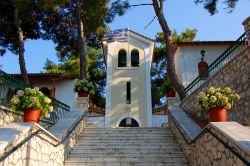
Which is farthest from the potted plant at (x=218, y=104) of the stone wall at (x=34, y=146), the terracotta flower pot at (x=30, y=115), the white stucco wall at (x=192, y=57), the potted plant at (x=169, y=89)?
the white stucco wall at (x=192, y=57)

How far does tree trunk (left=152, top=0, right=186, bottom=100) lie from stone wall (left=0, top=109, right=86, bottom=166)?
702 centimetres

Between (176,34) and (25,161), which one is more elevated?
(176,34)

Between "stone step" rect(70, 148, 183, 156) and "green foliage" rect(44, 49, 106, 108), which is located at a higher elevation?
"green foliage" rect(44, 49, 106, 108)

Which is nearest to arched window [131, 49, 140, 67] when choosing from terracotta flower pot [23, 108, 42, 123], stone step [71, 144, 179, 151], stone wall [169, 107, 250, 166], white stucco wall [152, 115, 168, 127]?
white stucco wall [152, 115, 168, 127]

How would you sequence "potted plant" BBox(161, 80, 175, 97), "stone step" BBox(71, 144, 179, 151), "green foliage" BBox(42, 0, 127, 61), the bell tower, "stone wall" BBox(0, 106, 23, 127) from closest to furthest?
1. "stone wall" BBox(0, 106, 23, 127)
2. "stone step" BBox(71, 144, 179, 151)
3. "potted plant" BBox(161, 80, 175, 97)
4. the bell tower
5. "green foliage" BBox(42, 0, 127, 61)

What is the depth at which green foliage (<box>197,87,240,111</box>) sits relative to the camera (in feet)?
21.6

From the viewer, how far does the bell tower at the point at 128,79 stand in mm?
19188

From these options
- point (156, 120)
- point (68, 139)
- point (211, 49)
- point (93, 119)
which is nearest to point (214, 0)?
point (211, 49)

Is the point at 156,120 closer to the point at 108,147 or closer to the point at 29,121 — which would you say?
the point at 108,147

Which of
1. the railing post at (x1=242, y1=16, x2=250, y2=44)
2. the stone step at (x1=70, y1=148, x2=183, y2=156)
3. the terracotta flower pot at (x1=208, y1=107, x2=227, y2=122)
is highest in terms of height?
the railing post at (x1=242, y1=16, x2=250, y2=44)

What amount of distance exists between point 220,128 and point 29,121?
12.2ft

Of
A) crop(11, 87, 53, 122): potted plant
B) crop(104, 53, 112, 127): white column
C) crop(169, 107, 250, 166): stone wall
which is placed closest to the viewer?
crop(169, 107, 250, 166): stone wall

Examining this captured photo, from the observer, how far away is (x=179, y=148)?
29.5 feet

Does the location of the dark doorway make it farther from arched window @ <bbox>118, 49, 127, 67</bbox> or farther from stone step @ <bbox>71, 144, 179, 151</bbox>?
stone step @ <bbox>71, 144, 179, 151</bbox>
